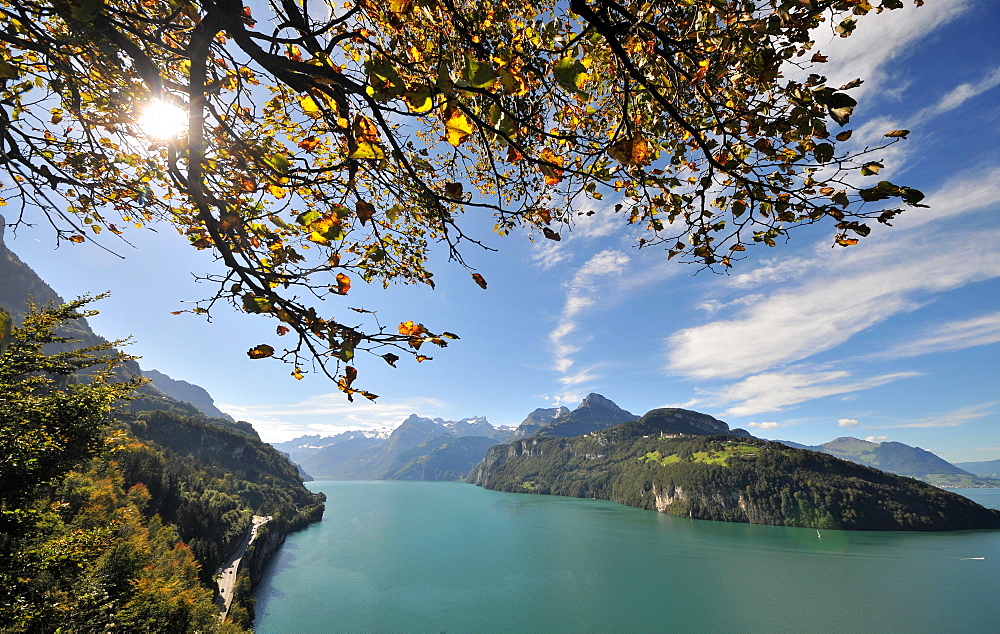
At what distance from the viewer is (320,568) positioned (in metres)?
42.4

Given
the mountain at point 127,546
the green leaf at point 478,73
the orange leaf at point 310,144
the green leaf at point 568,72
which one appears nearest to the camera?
the green leaf at point 478,73

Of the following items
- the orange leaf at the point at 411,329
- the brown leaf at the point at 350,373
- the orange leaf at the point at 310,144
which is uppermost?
the orange leaf at the point at 310,144

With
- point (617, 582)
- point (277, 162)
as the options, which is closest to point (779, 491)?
point (617, 582)

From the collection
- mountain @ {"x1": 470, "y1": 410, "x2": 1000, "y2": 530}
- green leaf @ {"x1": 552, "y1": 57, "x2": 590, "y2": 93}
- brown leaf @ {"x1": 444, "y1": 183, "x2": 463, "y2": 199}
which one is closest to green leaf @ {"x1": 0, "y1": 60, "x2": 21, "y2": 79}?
brown leaf @ {"x1": 444, "y1": 183, "x2": 463, "y2": 199}

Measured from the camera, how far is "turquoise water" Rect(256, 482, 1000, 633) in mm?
30875

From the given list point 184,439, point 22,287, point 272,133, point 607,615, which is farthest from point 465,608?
point 22,287

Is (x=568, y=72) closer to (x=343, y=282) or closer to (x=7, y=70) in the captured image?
(x=343, y=282)

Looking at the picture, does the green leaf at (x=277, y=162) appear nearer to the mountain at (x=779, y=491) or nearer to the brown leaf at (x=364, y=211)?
the brown leaf at (x=364, y=211)

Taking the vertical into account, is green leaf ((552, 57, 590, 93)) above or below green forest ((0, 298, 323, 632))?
above

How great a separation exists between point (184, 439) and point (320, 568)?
65979 millimetres

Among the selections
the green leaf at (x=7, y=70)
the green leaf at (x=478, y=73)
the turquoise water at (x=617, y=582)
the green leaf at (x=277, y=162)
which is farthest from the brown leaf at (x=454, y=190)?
the turquoise water at (x=617, y=582)

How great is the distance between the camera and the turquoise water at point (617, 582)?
30875 millimetres

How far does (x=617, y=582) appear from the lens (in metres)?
40.1

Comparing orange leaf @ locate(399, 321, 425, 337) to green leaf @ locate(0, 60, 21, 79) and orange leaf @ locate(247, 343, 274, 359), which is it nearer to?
orange leaf @ locate(247, 343, 274, 359)
